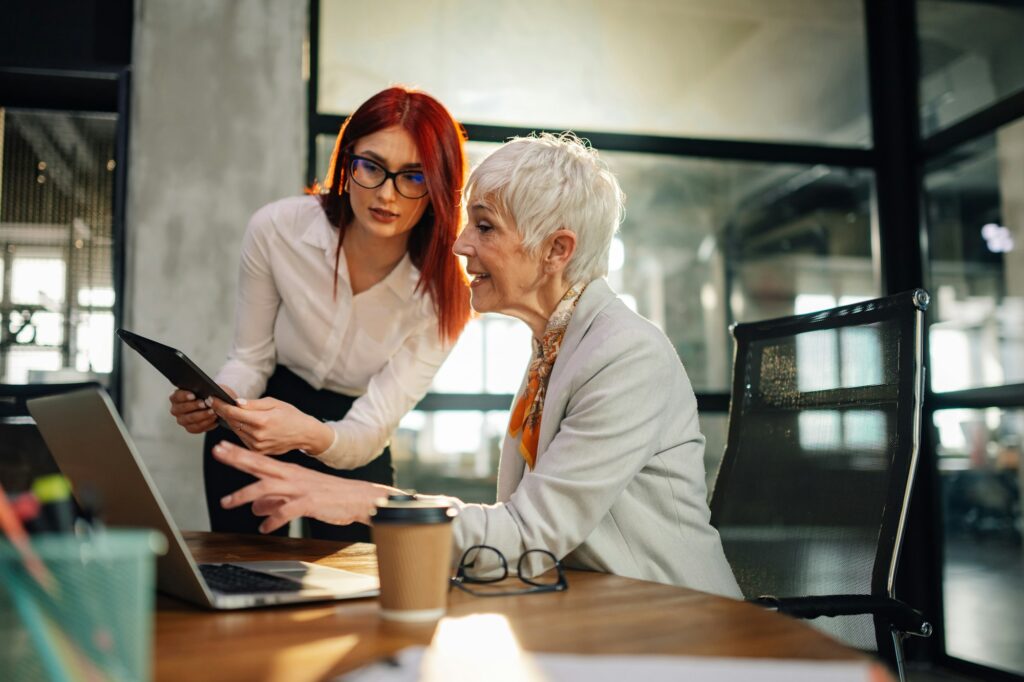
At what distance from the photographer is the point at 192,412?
1.76 meters

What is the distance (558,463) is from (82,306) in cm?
240

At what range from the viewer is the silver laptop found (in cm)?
81

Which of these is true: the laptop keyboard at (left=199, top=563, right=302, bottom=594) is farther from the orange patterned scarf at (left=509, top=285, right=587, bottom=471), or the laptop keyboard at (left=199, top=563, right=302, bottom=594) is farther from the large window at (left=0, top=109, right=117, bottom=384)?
the large window at (left=0, top=109, right=117, bottom=384)

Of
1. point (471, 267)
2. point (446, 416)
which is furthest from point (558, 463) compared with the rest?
point (446, 416)

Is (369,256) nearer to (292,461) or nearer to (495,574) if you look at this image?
(292,461)

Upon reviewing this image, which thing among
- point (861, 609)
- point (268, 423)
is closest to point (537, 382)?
point (268, 423)

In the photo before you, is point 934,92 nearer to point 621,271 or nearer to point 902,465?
point 621,271

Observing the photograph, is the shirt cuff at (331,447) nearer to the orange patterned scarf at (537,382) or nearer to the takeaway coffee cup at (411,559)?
the orange patterned scarf at (537,382)

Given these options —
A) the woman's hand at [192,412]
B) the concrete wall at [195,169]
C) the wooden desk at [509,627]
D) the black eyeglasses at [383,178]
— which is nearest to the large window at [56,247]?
the concrete wall at [195,169]

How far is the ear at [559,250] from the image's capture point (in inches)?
59.0

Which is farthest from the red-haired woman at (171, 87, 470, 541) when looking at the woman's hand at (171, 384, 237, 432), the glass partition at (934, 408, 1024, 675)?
the glass partition at (934, 408, 1024, 675)

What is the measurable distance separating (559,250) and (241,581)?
2.54 feet

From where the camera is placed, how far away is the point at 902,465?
138 cm

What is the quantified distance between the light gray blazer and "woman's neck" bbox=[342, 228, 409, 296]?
30.6 inches
